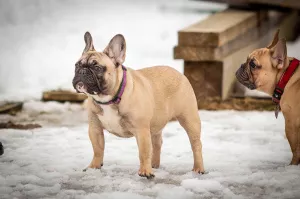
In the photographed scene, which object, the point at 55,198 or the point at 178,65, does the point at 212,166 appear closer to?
the point at 55,198

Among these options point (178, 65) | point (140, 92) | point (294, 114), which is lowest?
point (178, 65)

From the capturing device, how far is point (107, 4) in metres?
12.6

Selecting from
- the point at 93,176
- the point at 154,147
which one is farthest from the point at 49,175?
the point at 154,147

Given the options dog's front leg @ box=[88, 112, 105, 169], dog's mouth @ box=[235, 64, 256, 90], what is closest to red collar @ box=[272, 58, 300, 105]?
dog's mouth @ box=[235, 64, 256, 90]

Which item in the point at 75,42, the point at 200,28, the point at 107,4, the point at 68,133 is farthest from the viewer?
the point at 107,4

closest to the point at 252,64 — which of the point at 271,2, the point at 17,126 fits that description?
the point at 17,126

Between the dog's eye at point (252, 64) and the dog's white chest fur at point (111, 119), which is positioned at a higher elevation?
the dog's eye at point (252, 64)

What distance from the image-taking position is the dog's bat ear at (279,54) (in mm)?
4285

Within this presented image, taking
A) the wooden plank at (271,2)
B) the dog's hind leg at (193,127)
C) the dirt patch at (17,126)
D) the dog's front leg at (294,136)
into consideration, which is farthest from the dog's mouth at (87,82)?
the wooden plank at (271,2)

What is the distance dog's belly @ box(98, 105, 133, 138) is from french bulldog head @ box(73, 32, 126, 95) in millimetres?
146

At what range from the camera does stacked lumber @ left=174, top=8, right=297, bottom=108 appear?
6.59 m

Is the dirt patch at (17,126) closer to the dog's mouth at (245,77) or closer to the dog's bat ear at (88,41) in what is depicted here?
the dog's bat ear at (88,41)

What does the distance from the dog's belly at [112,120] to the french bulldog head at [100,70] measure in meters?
0.15

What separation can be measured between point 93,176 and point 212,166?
3.16 feet
